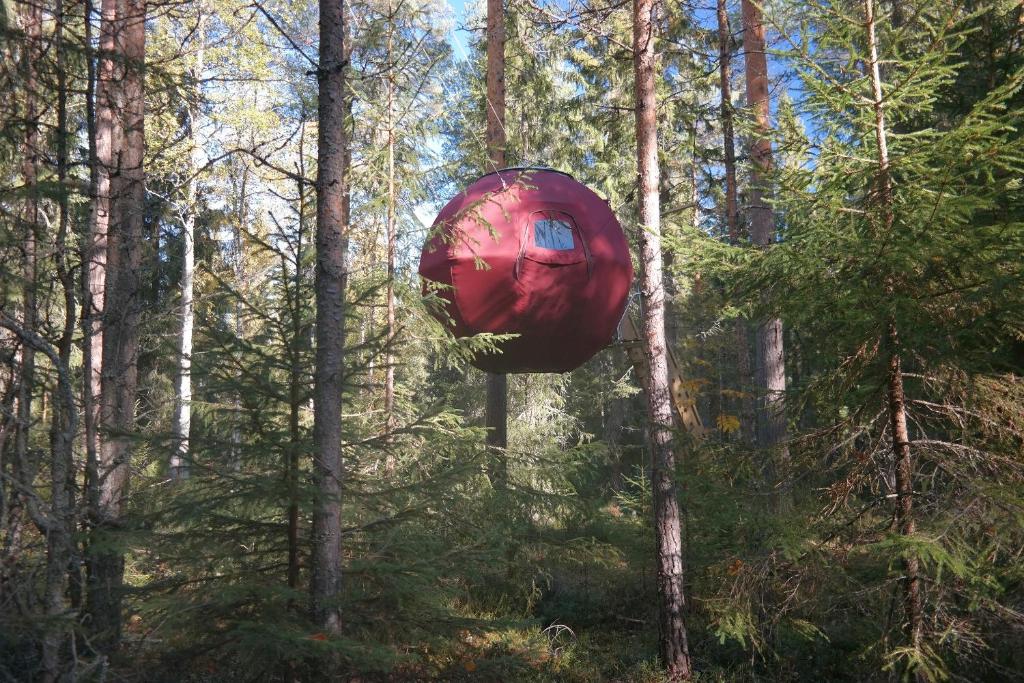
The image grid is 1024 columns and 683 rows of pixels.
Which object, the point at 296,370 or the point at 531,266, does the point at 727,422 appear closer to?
the point at 531,266

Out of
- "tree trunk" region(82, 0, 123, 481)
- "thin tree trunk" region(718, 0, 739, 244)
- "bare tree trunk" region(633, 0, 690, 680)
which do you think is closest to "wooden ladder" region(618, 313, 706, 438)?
"bare tree trunk" region(633, 0, 690, 680)

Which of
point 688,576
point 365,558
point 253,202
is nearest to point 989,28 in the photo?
point 688,576

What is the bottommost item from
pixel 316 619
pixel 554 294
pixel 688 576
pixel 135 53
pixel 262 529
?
pixel 688 576

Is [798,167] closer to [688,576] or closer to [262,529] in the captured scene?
[262,529]

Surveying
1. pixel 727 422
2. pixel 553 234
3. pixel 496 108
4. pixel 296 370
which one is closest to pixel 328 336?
pixel 296 370

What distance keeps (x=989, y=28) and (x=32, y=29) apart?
31.4 feet

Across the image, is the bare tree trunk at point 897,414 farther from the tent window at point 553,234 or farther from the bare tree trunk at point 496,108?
the bare tree trunk at point 496,108

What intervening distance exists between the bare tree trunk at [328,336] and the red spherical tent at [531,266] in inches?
57.6

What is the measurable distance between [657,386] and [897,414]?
110 inches

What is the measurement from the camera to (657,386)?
772 centimetres

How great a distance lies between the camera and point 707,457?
6.29 metres

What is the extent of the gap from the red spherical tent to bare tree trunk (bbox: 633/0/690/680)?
606mm

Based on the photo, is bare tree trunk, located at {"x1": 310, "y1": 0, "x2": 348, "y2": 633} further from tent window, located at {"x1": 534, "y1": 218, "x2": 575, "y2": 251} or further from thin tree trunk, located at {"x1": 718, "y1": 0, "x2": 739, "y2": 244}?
thin tree trunk, located at {"x1": 718, "y1": 0, "x2": 739, "y2": 244}

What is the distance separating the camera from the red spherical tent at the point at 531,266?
689 centimetres
